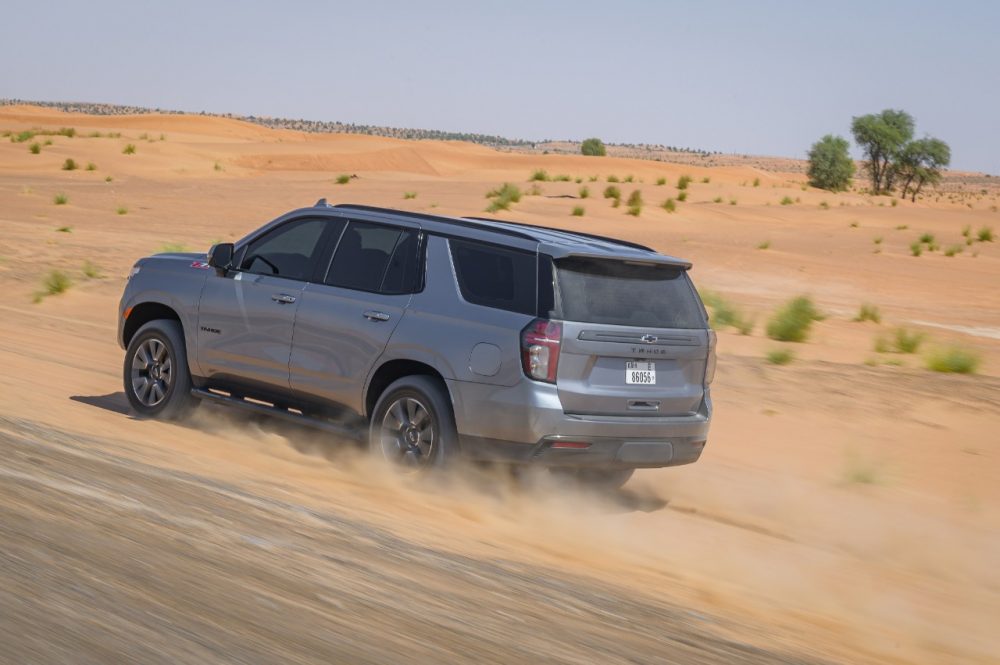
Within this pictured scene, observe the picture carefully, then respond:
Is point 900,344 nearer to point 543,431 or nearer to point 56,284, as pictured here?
point 543,431

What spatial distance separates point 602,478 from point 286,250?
9.30 feet

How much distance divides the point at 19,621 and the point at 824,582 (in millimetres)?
4318

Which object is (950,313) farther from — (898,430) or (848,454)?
(848,454)

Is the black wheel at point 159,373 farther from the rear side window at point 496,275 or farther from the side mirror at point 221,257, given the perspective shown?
the rear side window at point 496,275

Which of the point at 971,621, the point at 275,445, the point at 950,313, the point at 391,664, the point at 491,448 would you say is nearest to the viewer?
the point at 391,664

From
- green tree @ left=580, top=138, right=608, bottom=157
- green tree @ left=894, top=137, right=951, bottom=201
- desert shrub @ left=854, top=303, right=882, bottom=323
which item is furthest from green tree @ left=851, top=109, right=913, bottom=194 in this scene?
desert shrub @ left=854, top=303, right=882, bottom=323

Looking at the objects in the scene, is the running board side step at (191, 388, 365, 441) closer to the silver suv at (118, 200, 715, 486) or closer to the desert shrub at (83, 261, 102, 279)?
the silver suv at (118, 200, 715, 486)

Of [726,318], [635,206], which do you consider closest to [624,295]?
[726,318]

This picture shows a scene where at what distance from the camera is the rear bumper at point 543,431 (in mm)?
7539

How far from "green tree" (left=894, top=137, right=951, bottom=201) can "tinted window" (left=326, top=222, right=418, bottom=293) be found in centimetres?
9300

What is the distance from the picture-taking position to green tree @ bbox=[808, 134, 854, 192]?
310ft

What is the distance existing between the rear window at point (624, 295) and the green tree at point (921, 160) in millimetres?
92981

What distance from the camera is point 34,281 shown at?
19.7 metres

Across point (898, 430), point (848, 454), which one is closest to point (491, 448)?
point (848, 454)
